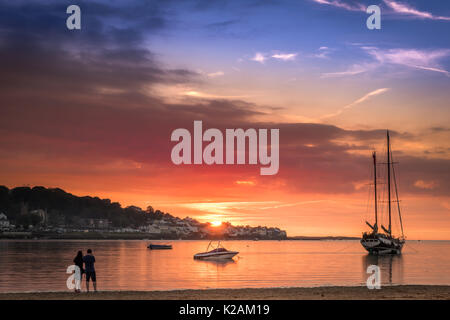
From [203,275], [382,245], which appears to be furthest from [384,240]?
[203,275]

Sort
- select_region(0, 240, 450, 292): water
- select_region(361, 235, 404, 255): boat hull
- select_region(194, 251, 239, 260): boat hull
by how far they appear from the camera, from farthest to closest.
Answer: select_region(361, 235, 404, 255): boat hull
select_region(194, 251, 239, 260): boat hull
select_region(0, 240, 450, 292): water

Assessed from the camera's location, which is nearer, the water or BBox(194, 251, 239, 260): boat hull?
the water

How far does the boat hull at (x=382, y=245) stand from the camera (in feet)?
438

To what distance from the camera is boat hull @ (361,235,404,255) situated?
13362cm

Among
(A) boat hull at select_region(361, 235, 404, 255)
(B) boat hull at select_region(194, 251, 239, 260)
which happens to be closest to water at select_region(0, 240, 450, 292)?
(B) boat hull at select_region(194, 251, 239, 260)

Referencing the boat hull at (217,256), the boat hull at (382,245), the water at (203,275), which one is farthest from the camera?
the boat hull at (382,245)

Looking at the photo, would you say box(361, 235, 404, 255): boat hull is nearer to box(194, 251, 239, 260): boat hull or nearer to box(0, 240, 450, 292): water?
box(0, 240, 450, 292): water

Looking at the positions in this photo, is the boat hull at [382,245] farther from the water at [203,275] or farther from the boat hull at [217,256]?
the boat hull at [217,256]

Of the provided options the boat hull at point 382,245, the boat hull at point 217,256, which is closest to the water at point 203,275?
the boat hull at point 217,256

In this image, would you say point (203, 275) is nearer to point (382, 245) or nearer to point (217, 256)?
point (217, 256)
